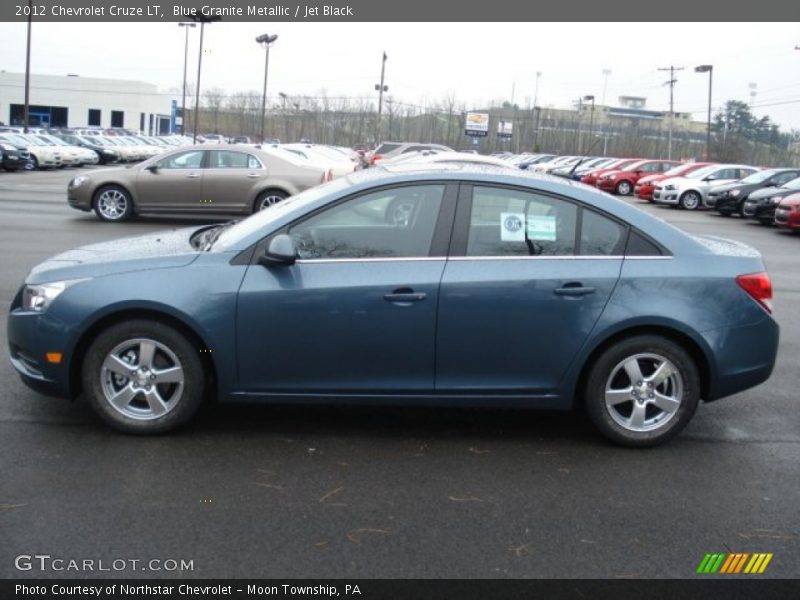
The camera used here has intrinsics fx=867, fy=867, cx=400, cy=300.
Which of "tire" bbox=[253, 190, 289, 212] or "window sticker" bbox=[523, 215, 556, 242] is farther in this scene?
"tire" bbox=[253, 190, 289, 212]

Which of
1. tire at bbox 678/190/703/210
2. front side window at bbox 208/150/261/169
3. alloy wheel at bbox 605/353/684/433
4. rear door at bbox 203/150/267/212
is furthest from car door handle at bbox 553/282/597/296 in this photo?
tire at bbox 678/190/703/210

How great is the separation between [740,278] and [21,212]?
16067 millimetres

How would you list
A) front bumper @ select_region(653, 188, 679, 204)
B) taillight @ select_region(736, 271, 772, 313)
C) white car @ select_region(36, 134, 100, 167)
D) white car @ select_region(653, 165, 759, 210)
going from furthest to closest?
white car @ select_region(36, 134, 100, 167), front bumper @ select_region(653, 188, 679, 204), white car @ select_region(653, 165, 759, 210), taillight @ select_region(736, 271, 772, 313)

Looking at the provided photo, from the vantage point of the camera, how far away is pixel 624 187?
36719mm

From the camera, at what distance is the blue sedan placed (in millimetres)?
4898

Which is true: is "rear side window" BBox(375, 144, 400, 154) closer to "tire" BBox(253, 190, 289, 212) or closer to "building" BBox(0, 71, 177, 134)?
"tire" BBox(253, 190, 289, 212)

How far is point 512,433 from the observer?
5391mm

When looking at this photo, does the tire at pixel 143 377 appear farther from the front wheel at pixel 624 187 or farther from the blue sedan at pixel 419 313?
the front wheel at pixel 624 187

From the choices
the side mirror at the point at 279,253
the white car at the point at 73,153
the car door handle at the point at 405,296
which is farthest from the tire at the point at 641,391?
the white car at the point at 73,153

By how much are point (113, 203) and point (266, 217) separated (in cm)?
1204
